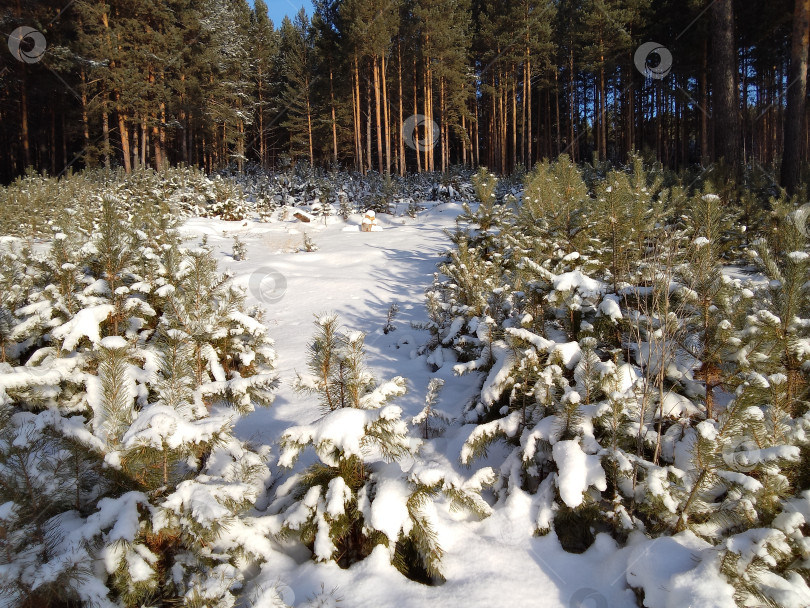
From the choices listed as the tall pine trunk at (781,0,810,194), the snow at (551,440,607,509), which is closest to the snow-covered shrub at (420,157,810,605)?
the snow at (551,440,607,509)

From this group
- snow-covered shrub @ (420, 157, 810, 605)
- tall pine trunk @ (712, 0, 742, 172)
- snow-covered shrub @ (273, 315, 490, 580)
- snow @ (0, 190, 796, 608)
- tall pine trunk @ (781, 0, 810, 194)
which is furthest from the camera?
tall pine trunk @ (712, 0, 742, 172)

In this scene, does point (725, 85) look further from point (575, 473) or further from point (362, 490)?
point (362, 490)

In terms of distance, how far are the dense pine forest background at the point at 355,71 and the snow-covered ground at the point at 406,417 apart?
1062 cm

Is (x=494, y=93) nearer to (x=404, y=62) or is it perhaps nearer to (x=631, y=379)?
(x=404, y=62)

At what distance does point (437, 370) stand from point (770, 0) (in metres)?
22.9

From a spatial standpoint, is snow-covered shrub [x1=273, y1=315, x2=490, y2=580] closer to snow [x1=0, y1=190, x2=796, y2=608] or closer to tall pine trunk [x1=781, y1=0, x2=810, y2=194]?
snow [x1=0, y1=190, x2=796, y2=608]

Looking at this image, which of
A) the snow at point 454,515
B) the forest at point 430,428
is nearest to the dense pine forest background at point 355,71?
the forest at point 430,428

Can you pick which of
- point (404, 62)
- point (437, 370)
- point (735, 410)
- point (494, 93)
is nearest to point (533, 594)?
point (735, 410)

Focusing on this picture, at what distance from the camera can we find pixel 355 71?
26.1 m

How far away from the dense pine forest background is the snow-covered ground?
418 inches

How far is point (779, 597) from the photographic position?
1.72 metres

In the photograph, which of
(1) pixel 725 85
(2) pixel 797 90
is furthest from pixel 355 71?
(2) pixel 797 90

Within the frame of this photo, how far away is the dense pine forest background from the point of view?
66.9 ft

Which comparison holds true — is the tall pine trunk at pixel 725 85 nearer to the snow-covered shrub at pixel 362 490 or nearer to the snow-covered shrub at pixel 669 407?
the snow-covered shrub at pixel 669 407
